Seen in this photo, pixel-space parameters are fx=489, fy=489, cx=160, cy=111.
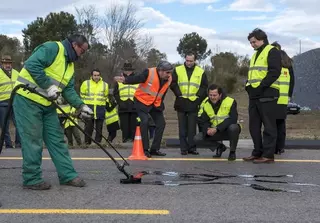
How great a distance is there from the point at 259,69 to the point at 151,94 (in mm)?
1924

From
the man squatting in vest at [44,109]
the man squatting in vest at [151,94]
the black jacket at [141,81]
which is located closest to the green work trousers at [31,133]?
the man squatting in vest at [44,109]

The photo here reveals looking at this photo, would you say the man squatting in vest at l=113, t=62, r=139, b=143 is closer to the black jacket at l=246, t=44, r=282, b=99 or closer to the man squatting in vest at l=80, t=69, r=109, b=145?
the man squatting in vest at l=80, t=69, r=109, b=145

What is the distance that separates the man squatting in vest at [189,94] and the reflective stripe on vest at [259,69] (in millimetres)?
1136

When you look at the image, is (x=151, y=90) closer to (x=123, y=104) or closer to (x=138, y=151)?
(x=138, y=151)

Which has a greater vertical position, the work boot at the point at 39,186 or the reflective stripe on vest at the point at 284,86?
the reflective stripe on vest at the point at 284,86

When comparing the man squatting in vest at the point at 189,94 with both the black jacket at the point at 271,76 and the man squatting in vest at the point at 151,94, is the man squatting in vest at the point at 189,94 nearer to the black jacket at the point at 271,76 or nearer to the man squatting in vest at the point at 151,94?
the man squatting in vest at the point at 151,94

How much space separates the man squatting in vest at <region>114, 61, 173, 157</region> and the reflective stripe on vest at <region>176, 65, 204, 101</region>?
28cm

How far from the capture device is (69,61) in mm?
6027

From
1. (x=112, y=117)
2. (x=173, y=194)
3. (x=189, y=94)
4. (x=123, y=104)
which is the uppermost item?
(x=189, y=94)

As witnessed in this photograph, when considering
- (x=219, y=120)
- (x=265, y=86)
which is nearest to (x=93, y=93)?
(x=219, y=120)

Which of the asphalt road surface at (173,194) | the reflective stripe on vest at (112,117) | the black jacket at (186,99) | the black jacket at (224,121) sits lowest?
the asphalt road surface at (173,194)

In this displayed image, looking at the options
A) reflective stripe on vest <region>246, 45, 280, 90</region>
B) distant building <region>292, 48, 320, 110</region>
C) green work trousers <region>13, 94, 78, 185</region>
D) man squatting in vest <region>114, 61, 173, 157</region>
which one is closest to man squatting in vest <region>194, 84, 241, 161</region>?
reflective stripe on vest <region>246, 45, 280, 90</region>

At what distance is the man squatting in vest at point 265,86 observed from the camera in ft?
25.7

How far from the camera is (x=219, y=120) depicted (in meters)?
8.59
